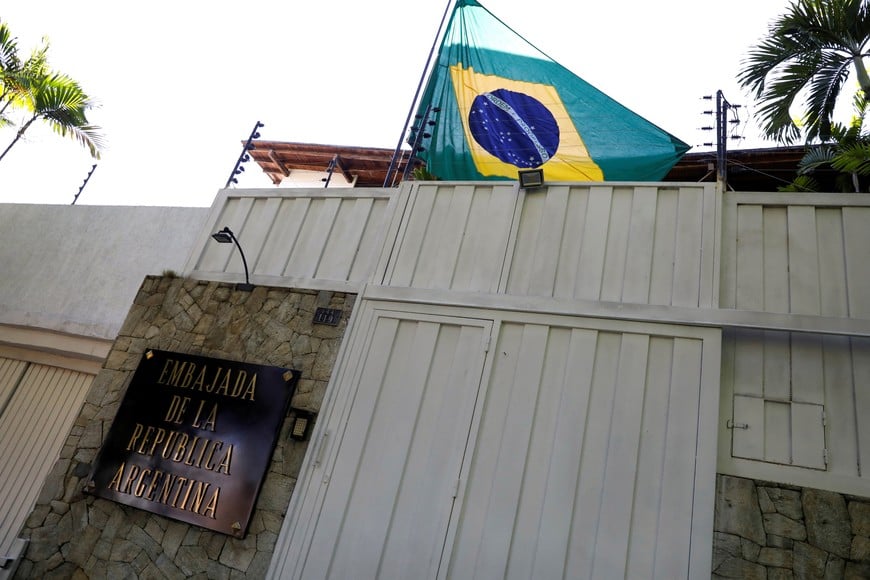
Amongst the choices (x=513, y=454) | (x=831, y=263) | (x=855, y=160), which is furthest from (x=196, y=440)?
(x=855, y=160)

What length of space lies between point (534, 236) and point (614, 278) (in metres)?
0.82

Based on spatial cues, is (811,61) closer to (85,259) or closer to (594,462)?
(594,462)

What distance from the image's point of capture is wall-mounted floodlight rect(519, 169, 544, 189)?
4855 mm

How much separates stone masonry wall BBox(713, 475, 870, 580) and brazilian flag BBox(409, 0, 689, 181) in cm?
305

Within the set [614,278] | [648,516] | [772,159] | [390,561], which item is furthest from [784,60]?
[390,561]

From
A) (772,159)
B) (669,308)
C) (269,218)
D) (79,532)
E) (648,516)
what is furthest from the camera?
(772,159)

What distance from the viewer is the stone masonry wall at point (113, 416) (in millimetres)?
4281

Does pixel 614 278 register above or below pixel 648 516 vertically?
above

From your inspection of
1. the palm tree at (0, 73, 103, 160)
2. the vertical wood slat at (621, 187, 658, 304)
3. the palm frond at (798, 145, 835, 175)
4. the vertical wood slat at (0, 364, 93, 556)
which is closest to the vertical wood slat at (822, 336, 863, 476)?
the vertical wood slat at (621, 187, 658, 304)

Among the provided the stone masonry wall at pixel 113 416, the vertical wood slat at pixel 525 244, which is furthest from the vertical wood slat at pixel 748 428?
the stone masonry wall at pixel 113 416

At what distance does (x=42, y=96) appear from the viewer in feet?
31.2

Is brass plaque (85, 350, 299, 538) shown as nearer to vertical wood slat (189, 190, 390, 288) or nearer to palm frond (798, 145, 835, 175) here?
vertical wood slat (189, 190, 390, 288)

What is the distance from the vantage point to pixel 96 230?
764 cm

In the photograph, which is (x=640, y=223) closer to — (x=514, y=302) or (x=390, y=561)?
(x=514, y=302)
